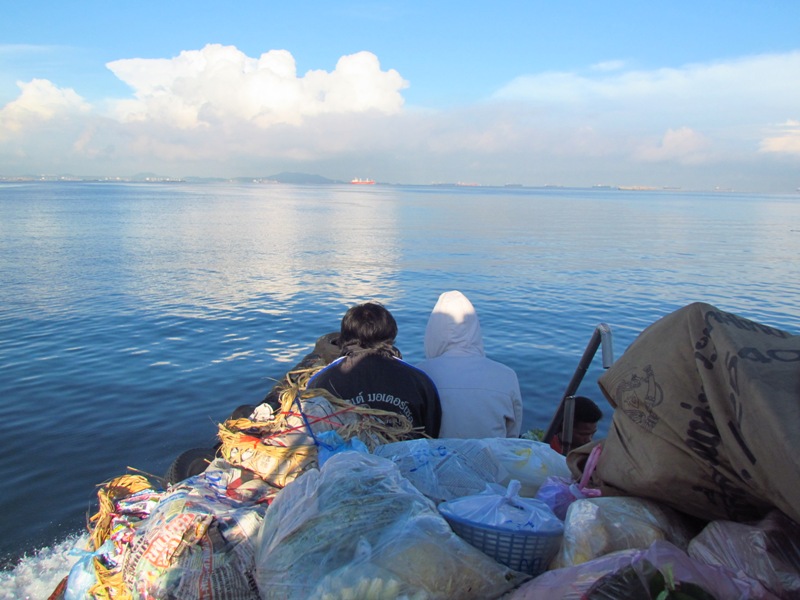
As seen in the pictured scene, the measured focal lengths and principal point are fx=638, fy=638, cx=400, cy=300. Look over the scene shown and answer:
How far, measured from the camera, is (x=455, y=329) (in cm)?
481

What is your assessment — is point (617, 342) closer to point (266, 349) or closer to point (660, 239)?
point (266, 349)

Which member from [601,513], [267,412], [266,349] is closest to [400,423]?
[267,412]

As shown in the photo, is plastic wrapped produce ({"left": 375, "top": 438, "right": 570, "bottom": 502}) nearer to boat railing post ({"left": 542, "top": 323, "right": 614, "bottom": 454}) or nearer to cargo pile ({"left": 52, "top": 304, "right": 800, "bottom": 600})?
cargo pile ({"left": 52, "top": 304, "right": 800, "bottom": 600})

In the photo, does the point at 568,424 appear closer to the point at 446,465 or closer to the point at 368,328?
the point at 368,328

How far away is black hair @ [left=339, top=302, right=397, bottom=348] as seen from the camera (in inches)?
173

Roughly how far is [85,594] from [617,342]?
12.6m

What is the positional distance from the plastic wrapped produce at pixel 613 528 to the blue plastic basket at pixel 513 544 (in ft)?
0.23

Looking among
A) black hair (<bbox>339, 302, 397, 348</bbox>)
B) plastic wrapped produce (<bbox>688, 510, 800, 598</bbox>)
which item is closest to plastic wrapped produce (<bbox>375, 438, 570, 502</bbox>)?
plastic wrapped produce (<bbox>688, 510, 800, 598</bbox>)

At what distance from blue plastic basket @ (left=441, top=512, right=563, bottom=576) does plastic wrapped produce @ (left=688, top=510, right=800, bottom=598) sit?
1.59ft

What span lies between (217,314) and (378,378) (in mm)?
12584

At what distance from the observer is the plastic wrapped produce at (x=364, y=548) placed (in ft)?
6.47

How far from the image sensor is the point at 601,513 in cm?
223

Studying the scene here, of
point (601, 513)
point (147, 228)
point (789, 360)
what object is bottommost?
point (147, 228)

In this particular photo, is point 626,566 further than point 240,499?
No
